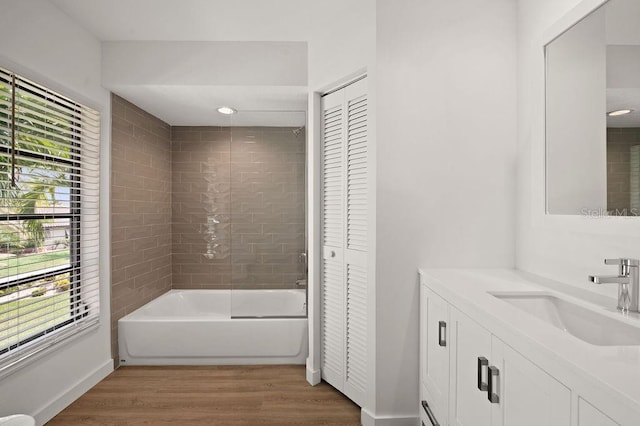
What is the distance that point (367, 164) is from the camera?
2.22 meters

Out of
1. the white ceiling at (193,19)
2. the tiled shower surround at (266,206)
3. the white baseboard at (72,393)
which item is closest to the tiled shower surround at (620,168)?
the white ceiling at (193,19)

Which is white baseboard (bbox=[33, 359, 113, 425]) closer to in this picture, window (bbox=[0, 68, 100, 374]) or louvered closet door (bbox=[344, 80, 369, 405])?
window (bbox=[0, 68, 100, 374])

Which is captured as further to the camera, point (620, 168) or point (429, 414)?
point (429, 414)

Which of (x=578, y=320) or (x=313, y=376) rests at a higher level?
(x=578, y=320)

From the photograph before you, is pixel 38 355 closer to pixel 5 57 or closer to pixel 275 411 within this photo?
pixel 275 411

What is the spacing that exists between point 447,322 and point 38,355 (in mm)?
2295

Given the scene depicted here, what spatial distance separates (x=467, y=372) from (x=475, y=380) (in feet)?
0.24

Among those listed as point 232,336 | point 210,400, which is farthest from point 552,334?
point 232,336

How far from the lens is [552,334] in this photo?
104 cm

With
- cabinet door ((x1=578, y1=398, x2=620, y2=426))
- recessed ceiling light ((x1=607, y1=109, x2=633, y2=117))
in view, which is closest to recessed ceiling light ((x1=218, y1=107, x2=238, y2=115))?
recessed ceiling light ((x1=607, y1=109, x2=633, y2=117))

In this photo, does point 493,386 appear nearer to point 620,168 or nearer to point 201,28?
point 620,168

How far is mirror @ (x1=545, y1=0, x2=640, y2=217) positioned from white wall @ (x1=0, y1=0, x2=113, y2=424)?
8.97 feet

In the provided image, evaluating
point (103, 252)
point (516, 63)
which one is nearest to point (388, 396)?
point (516, 63)

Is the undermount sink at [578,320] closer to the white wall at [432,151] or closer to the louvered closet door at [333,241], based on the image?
the white wall at [432,151]
